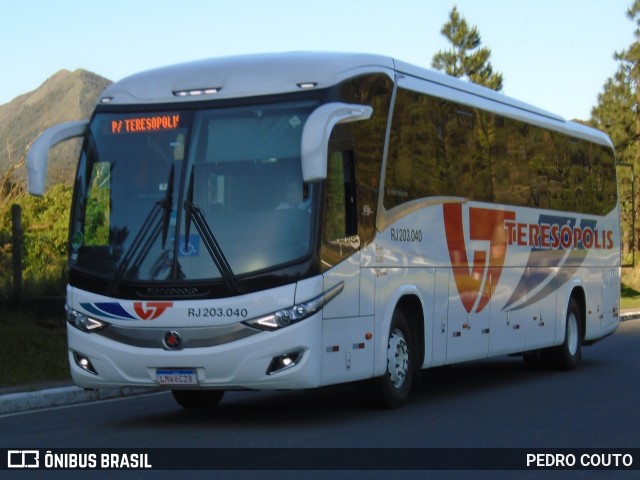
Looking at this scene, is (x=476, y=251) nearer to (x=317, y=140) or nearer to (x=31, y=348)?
(x=317, y=140)

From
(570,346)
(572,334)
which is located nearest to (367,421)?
(570,346)

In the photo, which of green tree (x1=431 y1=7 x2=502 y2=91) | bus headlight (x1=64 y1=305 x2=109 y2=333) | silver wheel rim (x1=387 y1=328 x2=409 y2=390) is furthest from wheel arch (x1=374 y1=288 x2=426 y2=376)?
green tree (x1=431 y1=7 x2=502 y2=91)

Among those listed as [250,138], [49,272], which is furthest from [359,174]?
[49,272]

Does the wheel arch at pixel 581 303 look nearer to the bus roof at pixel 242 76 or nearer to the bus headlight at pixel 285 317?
the bus roof at pixel 242 76

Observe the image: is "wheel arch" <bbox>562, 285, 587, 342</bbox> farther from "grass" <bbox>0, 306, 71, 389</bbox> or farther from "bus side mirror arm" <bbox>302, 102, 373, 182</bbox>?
"bus side mirror arm" <bbox>302, 102, 373, 182</bbox>

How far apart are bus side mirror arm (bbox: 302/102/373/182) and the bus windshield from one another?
0.47 metres

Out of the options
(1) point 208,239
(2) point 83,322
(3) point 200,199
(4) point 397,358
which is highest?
(3) point 200,199

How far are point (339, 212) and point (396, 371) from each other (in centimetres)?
209

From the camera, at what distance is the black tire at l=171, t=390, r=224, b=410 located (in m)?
13.7

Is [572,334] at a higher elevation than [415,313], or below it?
below

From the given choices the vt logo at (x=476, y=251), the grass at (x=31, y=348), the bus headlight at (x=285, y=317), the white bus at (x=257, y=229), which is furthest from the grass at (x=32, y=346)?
the vt logo at (x=476, y=251)

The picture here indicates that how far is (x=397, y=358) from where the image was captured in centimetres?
1335

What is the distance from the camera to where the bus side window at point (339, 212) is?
39.0ft

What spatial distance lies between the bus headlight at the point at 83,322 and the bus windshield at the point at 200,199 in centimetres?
39
